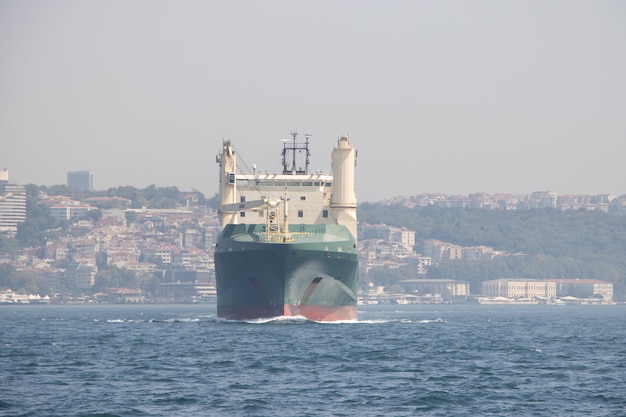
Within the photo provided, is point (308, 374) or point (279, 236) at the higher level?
point (279, 236)

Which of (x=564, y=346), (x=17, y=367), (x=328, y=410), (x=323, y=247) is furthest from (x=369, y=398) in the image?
(x=323, y=247)

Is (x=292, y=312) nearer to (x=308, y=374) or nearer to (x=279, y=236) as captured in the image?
(x=279, y=236)

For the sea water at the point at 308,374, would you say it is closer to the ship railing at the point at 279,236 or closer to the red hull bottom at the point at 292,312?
the red hull bottom at the point at 292,312

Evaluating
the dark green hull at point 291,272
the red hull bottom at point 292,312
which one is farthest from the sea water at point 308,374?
the red hull bottom at point 292,312

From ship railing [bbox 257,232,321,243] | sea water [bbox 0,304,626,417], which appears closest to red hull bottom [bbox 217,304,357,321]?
ship railing [bbox 257,232,321,243]

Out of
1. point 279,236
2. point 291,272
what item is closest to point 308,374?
point 291,272

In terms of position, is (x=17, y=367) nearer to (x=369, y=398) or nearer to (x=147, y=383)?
(x=147, y=383)

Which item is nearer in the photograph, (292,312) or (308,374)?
(308,374)
